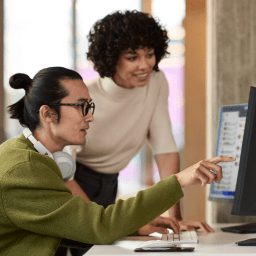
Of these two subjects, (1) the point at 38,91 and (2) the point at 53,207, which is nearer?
(2) the point at 53,207

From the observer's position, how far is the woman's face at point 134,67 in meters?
1.74

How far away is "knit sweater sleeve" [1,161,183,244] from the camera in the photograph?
932 mm

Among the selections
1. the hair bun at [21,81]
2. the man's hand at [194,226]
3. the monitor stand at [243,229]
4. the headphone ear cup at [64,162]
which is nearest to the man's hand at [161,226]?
the man's hand at [194,226]

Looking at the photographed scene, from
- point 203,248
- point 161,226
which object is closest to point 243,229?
point 161,226

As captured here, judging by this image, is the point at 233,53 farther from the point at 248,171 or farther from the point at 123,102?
the point at 248,171

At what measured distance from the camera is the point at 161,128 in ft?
6.06

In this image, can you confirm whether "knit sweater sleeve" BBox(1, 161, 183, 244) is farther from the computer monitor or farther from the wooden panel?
the wooden panel

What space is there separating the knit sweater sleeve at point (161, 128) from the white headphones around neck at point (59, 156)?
687 millimetres

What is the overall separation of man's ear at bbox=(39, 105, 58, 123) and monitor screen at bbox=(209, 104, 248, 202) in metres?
0.77

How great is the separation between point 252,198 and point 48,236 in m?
0.55

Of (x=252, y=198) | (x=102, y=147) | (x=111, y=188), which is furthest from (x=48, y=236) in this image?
(x=111, y=188)

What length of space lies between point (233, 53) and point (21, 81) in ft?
3.56

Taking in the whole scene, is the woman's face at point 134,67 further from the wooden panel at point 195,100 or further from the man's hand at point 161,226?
the wooden panel at point 195,100

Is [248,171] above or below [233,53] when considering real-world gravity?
below
